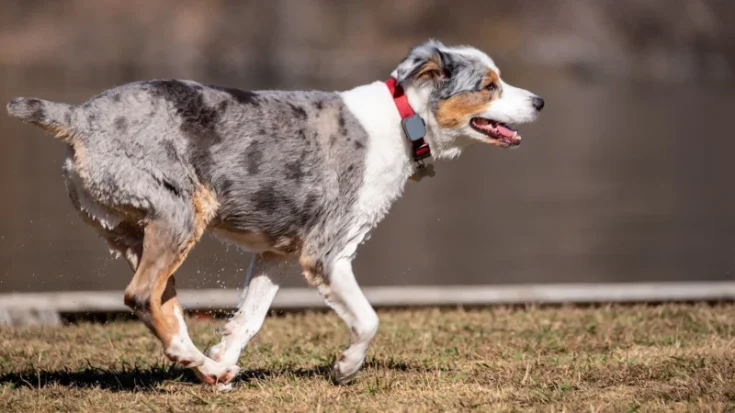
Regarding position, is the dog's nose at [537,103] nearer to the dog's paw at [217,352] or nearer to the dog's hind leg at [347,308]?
the dog's hind leg at [347,308]

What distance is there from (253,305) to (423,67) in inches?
72.0

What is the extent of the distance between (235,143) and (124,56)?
51739 mm

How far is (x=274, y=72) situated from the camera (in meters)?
53.5

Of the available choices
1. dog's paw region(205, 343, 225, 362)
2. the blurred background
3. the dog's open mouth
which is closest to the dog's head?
the dog's open mouth

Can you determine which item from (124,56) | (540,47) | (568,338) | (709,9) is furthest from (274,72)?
(568,338)

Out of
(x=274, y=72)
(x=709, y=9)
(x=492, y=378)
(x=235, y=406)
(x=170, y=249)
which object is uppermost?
(x=170, y=249)

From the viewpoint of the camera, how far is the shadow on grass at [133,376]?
26.7 ft

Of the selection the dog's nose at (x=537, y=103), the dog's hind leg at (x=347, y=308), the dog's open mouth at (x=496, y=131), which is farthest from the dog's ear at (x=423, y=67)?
the dog's hind leg at (x=347, y=308)

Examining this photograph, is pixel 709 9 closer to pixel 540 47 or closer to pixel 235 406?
pixel 540 47

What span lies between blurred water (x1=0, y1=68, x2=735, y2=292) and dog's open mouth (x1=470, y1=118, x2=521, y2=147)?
5.08 metres

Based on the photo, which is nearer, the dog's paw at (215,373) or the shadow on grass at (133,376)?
the dog's paw at (215,373)

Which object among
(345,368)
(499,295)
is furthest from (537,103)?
(499,295)

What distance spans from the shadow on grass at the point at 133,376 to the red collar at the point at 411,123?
4.77 ft

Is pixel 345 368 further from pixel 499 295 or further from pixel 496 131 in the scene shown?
pixel 499 295
